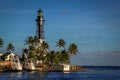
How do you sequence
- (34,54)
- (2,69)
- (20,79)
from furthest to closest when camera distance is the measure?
(34,54) → (2,69) → (20,79)

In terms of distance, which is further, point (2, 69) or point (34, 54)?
point (34, 54)

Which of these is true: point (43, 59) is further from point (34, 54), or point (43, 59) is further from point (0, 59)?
point (0, 59)

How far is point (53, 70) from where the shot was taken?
19600 centimetres

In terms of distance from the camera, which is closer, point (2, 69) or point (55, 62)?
point (2, 69)

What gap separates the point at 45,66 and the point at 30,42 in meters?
14.2

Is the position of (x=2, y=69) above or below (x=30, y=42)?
below

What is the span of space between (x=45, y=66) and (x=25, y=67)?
1010 cm

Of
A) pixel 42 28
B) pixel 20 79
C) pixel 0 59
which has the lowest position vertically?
pixel 20 79

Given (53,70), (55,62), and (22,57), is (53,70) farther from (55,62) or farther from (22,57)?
(22,57)

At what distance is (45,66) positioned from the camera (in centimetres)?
19775

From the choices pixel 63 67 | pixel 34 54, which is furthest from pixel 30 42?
pixel 63 67

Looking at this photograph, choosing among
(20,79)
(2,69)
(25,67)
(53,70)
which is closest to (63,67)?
(53,70)

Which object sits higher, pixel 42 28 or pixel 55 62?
pixel 42 28

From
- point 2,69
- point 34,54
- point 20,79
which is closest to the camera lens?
point 20,79
